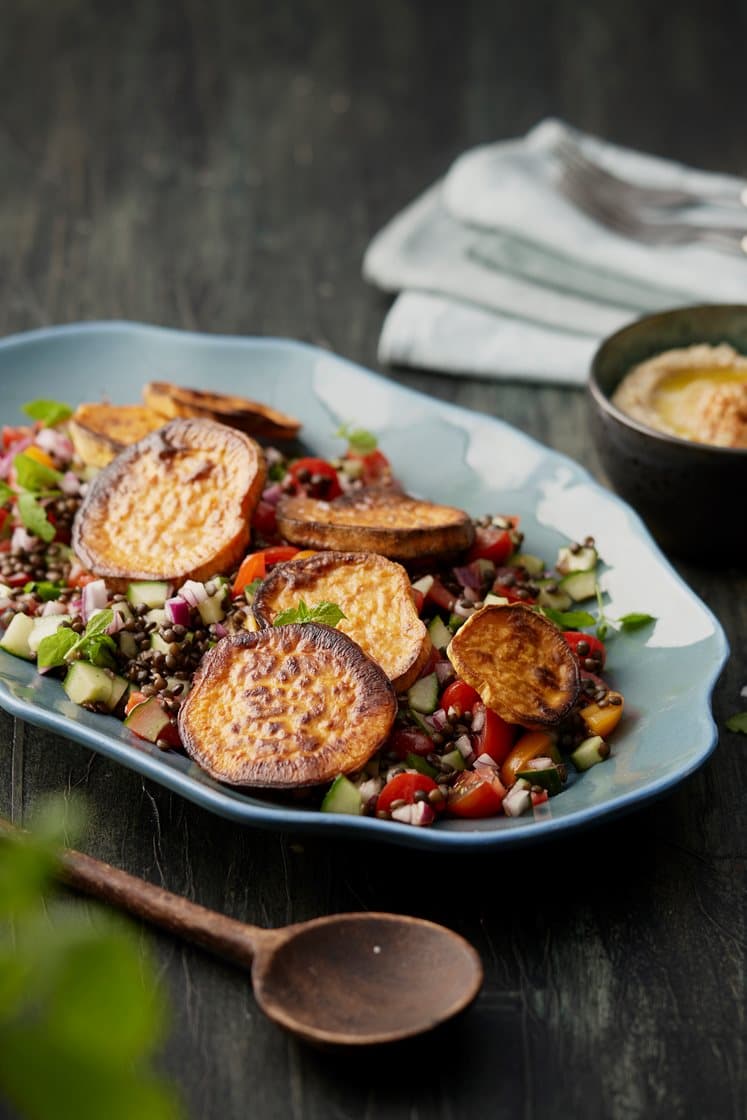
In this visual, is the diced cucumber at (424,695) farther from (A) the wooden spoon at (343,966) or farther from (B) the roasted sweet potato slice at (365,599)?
(A) the wooden spoon at (343,966)

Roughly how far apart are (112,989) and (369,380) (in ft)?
13.3

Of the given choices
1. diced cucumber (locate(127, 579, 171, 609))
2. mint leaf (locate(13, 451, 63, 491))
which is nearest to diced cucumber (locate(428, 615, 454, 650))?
diced cucumber (locate(127, 579, 171, 609))

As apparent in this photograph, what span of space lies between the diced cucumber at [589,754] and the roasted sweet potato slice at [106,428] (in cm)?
220

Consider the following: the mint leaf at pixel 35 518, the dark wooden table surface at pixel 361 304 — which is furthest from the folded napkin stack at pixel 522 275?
the mint leaf at pixel 35 518

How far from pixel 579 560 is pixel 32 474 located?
2.14 m

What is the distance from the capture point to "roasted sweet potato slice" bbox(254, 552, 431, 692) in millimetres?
4258

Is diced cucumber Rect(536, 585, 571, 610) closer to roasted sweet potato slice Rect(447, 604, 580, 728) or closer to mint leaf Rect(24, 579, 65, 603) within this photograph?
roasted sweet potato slice Rect(447, 604, 580, 728)

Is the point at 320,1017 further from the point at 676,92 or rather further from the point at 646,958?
the point at 676,92

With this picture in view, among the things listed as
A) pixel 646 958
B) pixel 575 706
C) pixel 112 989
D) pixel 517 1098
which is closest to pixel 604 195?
pixel 575 706

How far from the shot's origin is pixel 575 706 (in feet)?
13.8

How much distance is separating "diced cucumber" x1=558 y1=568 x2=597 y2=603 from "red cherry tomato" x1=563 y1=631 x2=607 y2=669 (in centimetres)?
30

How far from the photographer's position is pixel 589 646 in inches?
180

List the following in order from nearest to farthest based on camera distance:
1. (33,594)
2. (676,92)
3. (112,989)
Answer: (112,989)
(33,594)
(676,92)

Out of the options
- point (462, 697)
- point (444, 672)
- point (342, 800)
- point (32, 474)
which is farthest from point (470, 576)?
point (32, 474)
